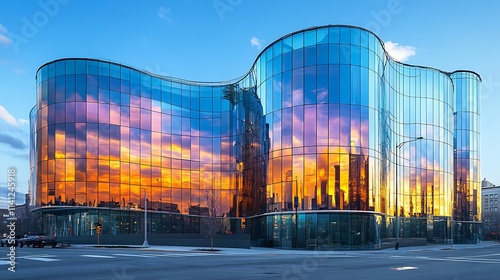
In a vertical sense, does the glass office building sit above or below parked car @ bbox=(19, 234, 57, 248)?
above

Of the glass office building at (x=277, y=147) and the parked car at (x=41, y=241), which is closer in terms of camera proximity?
the glass office building at (x=277, y=147)

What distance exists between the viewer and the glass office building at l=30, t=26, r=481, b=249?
47594 millimetres

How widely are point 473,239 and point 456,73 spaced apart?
27.7 m

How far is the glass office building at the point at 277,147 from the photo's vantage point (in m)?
47.6

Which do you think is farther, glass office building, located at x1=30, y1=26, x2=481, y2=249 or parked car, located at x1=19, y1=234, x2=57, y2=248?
parked car, located at x1=19, y1=234, x2=57, y2=248

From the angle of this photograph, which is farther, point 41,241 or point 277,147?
point 277,147

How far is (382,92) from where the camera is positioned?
53.3 metres

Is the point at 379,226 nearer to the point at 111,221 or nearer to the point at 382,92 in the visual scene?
the point at 382,92

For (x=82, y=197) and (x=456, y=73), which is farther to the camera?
(x=456, y=73)

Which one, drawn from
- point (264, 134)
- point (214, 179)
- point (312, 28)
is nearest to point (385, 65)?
point (312, 28)

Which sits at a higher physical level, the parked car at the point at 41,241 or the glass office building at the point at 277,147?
the glass office building at the point at 277,147

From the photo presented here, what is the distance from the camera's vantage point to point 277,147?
51188 mm

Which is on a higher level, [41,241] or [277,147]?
[277,147]

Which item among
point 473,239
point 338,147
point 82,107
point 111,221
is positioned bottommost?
point 473,239
